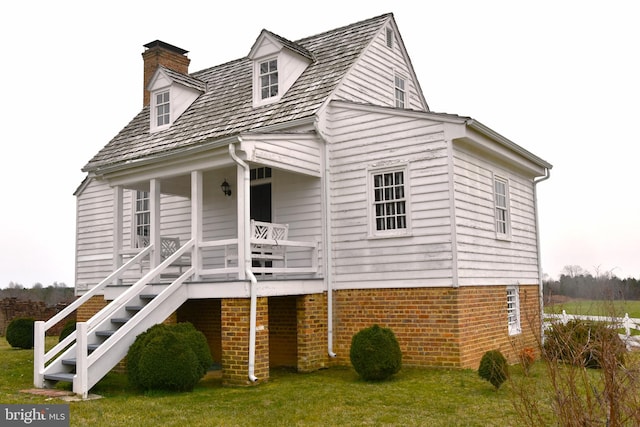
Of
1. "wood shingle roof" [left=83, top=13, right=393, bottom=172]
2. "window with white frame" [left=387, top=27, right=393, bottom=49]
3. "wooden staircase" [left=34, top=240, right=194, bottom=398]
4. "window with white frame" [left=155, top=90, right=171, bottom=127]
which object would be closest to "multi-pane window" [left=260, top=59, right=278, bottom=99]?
"wood shingle roof" [left=83, top=13, right=393, bottom=172]

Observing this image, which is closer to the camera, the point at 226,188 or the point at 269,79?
the point at 226,188

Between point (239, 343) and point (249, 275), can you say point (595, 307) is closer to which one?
point (249, 275)

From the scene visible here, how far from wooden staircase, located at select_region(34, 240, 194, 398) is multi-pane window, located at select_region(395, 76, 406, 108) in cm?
762

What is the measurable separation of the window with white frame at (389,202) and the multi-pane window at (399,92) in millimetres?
4755

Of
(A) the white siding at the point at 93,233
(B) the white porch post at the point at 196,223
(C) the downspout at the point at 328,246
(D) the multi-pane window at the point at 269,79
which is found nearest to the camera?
(B) the white porch post at the point at 196,223

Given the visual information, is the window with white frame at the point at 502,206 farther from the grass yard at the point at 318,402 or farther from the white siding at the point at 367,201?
the grass yard at the point at 318,402

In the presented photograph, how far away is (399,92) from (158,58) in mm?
8483

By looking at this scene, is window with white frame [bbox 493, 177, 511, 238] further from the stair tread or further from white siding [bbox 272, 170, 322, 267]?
the stair tread

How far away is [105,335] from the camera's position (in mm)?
11336

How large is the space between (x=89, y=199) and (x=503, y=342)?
13.7m

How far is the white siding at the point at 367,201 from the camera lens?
477 inches

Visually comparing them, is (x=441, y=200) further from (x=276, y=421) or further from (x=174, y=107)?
(x=174, y=107)

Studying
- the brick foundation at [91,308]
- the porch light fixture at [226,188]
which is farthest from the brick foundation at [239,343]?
the brick foundation at [91,308]

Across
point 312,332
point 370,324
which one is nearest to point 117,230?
point 312,332
